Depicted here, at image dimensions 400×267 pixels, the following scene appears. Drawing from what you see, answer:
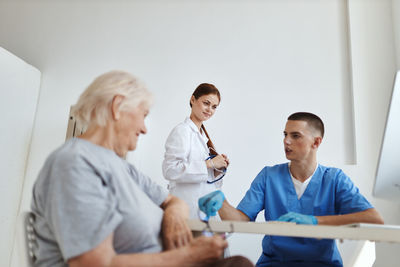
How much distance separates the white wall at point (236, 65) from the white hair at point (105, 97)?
1.57 m

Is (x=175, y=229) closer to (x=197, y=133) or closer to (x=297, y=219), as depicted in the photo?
(x=297, y=219)

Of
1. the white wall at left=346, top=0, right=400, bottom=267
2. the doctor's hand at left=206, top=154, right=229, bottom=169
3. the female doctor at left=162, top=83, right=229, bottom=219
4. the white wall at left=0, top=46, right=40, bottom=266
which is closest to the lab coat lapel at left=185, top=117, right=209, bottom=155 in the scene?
the female doctor at left=162, top=83, right=229, bottom=219

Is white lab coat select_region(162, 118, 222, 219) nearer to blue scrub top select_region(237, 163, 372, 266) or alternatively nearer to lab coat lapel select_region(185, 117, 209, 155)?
lab coat lapel select_region(185, 117, 209, 155)

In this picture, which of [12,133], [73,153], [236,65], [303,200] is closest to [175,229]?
[73,153]

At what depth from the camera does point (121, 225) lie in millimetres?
797

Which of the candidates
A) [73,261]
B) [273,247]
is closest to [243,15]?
[273,247]

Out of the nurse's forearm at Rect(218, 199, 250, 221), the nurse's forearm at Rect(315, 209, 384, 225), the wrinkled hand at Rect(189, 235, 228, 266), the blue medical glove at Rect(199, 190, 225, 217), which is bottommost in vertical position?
the nurse's forearm at Rect(218, 199, 250, 221)

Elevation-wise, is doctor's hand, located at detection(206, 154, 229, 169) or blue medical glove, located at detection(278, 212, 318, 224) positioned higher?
doctor's hand, located at detection(206, 154, 229, 169)

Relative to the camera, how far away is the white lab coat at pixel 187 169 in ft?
5.82

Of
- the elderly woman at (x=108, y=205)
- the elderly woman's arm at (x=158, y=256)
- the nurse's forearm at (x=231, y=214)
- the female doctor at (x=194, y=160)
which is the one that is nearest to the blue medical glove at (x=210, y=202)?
the elderly woman at (x=108, y=205)

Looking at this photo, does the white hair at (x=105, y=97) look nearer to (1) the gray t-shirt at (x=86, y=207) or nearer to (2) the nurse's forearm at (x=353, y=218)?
(1) the gray t-shirt at (x=86, y=207)

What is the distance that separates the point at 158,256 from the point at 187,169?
0.98m

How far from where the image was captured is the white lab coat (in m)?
1.77

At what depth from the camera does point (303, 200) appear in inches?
55.2
